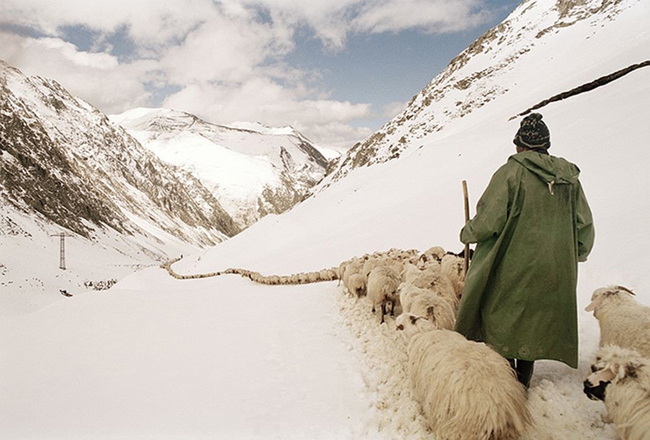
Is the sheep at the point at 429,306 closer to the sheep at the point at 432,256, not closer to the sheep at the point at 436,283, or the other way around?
the sheep at the point at 436,283

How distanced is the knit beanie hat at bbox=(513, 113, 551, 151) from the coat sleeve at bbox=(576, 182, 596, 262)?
1.60ft

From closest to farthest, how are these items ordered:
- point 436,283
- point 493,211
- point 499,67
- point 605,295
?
point 493,211
point 605,295
point 436,283
point 499,67

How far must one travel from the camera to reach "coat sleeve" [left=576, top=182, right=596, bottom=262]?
3.22 metres

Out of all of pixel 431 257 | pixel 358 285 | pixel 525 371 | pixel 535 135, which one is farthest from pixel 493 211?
pixel 358 285

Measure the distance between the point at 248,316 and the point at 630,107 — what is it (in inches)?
542

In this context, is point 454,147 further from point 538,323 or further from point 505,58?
point 505,58

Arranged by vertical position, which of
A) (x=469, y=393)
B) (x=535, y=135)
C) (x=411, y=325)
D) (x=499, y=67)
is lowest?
(x=469, y=393)

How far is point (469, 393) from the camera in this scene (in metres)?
2.58

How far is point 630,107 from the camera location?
39.5 feet

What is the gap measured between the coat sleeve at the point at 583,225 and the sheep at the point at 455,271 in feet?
9.52

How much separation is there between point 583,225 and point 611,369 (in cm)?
124

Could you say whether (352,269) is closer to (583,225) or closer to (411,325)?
(411,325)

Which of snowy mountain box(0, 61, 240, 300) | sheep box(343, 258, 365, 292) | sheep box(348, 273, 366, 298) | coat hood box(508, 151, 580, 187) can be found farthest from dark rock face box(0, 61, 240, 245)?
coat hood box(508, 151, 580, 187)

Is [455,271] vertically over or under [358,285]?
over
